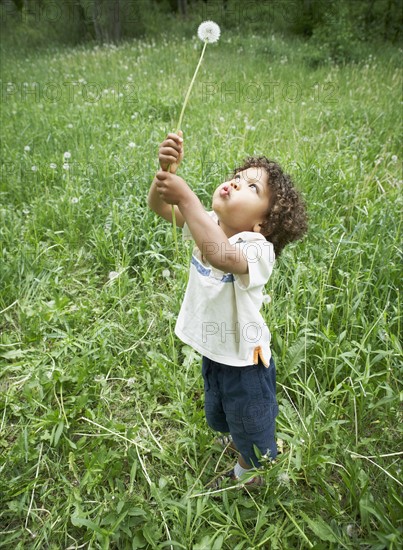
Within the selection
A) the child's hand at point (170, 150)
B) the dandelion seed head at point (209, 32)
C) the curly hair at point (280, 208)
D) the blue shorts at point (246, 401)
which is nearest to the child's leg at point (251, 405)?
the blue shorts at point (246, 401)

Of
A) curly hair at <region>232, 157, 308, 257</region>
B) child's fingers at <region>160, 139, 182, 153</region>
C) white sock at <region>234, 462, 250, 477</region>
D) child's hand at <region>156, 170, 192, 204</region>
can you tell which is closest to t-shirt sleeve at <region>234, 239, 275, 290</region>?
curly hair at <region>232, 157, 308, 257</region>

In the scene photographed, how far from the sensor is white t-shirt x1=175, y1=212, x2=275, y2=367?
1.32 metres

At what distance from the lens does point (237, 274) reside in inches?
50.3

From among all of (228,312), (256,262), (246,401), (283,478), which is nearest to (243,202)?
(256,262)

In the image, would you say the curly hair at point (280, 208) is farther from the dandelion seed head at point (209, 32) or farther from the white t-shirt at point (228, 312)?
the dandelion seed head at point (209, 32)

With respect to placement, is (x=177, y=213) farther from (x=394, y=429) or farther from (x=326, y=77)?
(x=326, y=77)

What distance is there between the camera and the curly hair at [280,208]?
1364 millimetres

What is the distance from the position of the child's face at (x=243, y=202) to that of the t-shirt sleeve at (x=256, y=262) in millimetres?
90

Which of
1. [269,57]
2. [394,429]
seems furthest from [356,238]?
[269,57]

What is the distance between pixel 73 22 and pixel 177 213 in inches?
563

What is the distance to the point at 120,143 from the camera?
4.08 meters

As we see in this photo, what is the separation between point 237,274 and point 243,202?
22 centimetres

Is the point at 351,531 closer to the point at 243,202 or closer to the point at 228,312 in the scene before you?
the point at 228,312

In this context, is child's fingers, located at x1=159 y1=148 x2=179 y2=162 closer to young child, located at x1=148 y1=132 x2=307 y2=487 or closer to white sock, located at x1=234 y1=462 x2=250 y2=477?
young child, located at x1=148 y1=132 x2=307 y2=487
